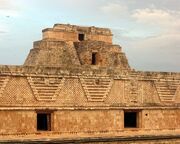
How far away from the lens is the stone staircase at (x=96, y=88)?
14.8 meters

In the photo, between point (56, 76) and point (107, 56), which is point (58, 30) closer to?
point (107, 56)

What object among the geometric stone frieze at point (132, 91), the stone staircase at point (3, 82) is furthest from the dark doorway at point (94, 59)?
the stone staircase at point (3, 82)

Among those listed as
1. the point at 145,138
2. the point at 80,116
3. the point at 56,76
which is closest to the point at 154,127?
the point at 145,138

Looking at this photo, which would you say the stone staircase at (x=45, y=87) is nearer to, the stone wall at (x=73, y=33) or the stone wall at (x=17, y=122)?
the stone wall at (x=17, y=122)

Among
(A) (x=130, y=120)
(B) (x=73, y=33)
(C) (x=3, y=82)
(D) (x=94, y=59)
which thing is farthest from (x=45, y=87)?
(A) (x=130, y=120)

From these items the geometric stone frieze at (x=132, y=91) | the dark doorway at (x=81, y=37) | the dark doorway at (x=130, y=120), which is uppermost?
the dark doorway at (x=81, y=37)

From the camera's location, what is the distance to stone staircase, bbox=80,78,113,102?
14835 millimetres

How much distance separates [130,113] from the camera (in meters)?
16.7

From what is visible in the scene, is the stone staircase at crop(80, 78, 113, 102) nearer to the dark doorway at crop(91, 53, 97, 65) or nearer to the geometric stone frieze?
the geometric stone frieze

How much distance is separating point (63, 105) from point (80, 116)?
80 centimetres

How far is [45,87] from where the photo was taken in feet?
46.1

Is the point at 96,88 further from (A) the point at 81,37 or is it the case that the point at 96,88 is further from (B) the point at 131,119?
(A) the point at 81,37

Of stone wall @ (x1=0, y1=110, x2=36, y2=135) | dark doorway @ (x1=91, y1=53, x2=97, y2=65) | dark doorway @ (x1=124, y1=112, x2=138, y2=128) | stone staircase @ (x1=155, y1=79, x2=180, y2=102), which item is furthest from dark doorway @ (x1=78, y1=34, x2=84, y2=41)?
stone wall @ (x1=0, y1=110, x2=36, y2=135)

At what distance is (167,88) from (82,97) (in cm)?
394
